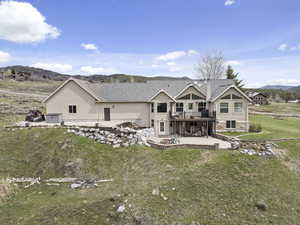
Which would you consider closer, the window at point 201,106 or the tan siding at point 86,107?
the tan siding at point 86,107

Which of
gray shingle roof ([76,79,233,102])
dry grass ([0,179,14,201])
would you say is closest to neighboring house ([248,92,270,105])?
gray shingle roof ([76,79,233,102])

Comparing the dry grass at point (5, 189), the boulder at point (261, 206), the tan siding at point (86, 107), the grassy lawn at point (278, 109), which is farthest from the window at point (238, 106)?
the grassy lawn at point (278, 109)

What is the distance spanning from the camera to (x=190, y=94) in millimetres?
23344

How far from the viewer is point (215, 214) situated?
10.0m

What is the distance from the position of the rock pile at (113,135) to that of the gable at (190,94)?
805cm

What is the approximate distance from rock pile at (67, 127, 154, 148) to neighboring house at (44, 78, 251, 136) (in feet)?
13.4

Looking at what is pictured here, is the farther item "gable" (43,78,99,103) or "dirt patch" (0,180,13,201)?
"gable" (43,78,99,103)

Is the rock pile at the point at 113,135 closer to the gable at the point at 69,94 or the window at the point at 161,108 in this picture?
the window at the point at 161,108

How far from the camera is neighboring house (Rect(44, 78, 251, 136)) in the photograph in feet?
72.2

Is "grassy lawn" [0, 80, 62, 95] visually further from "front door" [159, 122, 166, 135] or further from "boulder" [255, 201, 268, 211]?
"boulder" [255, 201, 268, 211]

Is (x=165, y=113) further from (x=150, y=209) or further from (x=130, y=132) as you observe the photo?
(x=150, y=209)

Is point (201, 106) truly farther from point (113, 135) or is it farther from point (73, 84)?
point (73, 84)

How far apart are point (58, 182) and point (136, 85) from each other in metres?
16.3

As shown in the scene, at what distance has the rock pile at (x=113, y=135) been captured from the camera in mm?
17594
